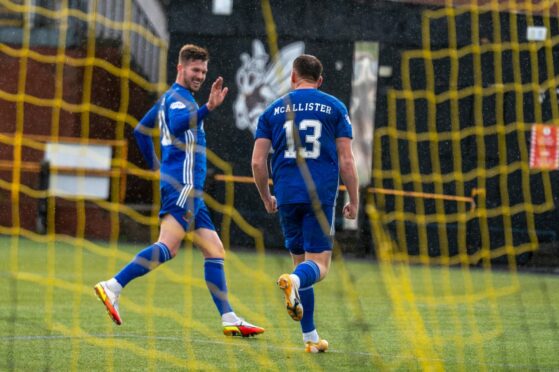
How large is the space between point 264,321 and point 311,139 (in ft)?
7.64

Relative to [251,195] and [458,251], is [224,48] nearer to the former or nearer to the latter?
[251,195]

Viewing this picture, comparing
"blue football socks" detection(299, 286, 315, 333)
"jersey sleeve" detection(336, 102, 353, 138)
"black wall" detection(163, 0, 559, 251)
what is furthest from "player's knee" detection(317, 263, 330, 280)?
"black wall" detection(163, 0, 559, 251)

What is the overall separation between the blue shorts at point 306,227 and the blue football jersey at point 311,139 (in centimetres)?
6

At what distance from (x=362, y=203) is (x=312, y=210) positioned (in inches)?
436

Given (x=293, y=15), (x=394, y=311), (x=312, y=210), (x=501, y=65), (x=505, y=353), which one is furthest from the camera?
→ (x=293, y=15)

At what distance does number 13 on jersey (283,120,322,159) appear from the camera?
679 cm

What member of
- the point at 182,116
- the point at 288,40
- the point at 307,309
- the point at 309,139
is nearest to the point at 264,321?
the point at 307,309

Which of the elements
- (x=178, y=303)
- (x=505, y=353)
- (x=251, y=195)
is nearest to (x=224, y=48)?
(x=251, y=195)

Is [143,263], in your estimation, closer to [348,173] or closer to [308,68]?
[348,173]

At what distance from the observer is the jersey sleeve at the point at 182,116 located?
7.39m

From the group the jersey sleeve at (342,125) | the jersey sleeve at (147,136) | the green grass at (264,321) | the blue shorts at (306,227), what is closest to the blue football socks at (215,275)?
the green grass at (264,321)

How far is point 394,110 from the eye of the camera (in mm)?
19031

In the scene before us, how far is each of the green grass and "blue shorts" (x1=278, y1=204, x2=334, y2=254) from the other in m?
0.51

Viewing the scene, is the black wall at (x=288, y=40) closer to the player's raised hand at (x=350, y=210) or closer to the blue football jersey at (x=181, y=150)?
the blue football jersey at (x=181, y=150)
